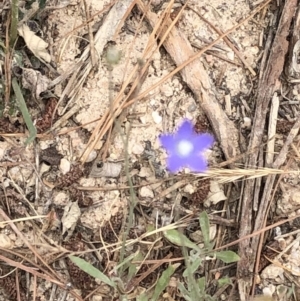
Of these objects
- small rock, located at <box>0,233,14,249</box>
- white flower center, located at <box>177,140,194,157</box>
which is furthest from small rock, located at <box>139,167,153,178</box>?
small rock, located at <box>0,233,14,249</box>

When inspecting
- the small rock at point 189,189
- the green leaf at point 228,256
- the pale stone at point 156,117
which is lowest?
the green leaf at point 228,256

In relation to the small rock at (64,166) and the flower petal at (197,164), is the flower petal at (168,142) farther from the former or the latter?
the small rock at (64,166)

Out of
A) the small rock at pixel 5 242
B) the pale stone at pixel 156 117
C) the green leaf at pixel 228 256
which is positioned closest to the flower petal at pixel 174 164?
the pale stone at pixel 156 117

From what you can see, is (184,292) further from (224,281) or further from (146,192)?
(146,192)

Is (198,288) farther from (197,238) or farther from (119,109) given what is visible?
(119,109)

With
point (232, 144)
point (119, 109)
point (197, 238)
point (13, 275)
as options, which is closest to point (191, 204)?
point (197, 238)

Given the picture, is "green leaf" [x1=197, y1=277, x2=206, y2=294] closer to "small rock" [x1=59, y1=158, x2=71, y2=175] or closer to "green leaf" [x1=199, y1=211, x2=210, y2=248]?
"green leaf" [x1=199, y1=211, x2=210, y2=248]
